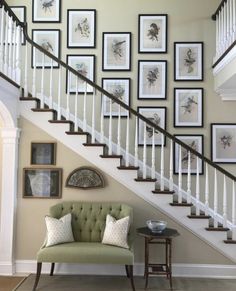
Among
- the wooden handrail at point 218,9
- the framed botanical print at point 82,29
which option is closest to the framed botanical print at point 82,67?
the framed botanical print at point 82,29

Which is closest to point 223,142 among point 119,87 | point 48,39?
point 119,87

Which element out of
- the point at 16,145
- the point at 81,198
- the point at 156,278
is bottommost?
the point at 156,278

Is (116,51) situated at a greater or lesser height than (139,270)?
greater

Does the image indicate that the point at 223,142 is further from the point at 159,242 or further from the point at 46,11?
the point at 46,11

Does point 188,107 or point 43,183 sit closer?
point 43,183

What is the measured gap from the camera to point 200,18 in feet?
20.9

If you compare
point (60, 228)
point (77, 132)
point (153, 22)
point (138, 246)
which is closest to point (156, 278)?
point (138, 246)

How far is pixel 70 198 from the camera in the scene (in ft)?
16.8

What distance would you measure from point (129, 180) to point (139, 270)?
1236 millimetres

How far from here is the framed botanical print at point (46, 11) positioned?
6.54 m

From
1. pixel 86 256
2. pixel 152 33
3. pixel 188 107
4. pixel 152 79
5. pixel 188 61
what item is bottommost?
pixel 86 256

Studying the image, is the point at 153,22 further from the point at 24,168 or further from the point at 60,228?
the point at 60,228

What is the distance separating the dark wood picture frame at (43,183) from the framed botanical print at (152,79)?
2.14 m

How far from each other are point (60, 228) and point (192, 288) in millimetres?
1781
